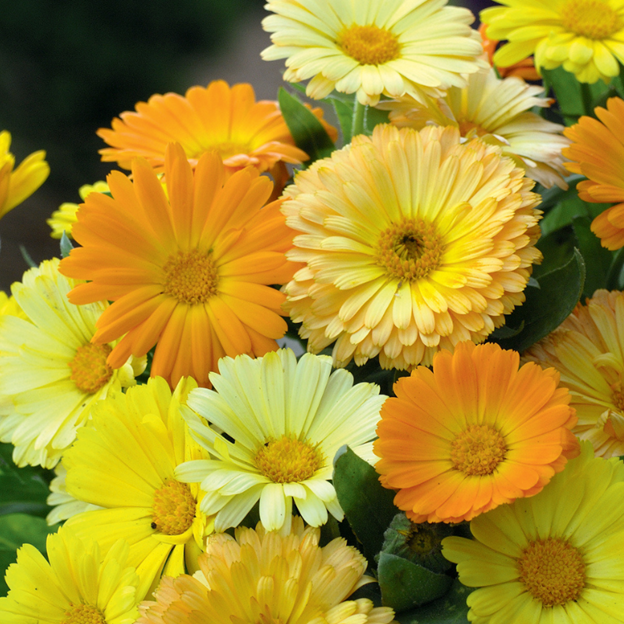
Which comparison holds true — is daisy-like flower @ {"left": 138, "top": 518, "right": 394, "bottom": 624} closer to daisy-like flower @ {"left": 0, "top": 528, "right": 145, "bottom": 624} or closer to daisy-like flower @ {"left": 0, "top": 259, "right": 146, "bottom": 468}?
daisy-like flower @ {"left": 0, "top": 528, "right": 145, "bottom": 624}

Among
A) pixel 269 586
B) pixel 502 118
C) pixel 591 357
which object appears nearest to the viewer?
pixel 269 586

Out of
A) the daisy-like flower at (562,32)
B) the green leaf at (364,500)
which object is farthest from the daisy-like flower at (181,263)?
the daisy-like flower at (562,32)

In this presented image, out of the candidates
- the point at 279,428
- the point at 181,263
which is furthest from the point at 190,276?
the point at 279,428

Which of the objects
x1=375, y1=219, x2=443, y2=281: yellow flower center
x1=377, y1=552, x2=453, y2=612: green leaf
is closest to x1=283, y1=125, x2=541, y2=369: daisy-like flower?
x1=375, y1=219, x2=443, y2=281: yellow flower center

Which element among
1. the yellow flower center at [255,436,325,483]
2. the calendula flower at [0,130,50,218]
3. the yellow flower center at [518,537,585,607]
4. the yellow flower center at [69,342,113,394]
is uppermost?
the calendula flower at [0,130,50,218]

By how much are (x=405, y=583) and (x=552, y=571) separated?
8 centimetres

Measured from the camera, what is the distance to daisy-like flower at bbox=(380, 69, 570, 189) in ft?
1.66

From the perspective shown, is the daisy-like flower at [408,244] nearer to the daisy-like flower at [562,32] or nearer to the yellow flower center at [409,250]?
the yellow flower center at [409,250]

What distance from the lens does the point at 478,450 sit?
387 mm

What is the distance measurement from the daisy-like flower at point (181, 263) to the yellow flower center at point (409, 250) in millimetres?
67

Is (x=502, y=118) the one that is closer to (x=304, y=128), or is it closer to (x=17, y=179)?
(x=304, y=128)

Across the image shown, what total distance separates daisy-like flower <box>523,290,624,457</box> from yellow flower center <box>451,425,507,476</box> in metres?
0.08

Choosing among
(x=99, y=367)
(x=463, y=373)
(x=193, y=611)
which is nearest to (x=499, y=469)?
(x=463, y=373)

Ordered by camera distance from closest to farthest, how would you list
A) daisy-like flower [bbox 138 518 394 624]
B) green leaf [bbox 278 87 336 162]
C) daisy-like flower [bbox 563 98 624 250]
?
daisy-like flower [bbox 138 518 394 624]
daisy-like flower [bbox 563 98 624 250]
green leaf [bbox 278 87 336 162]
